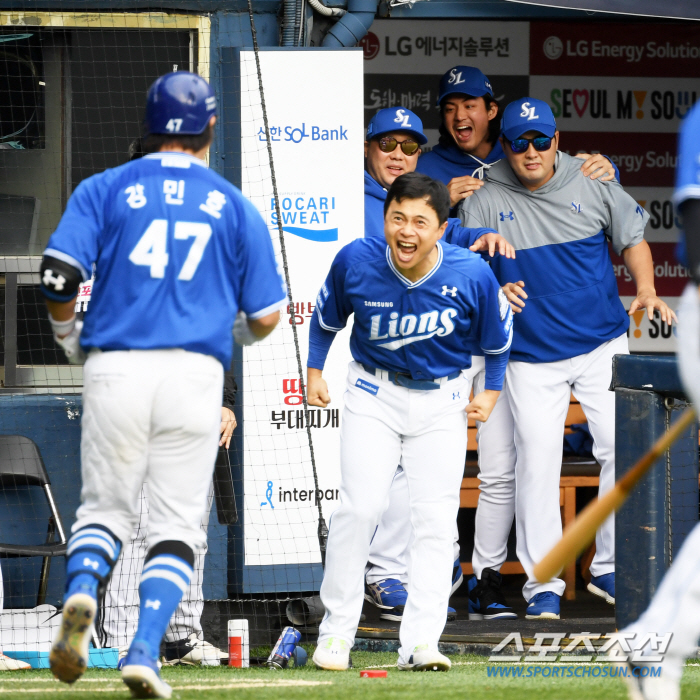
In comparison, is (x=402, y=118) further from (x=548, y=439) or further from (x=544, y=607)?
(x=544, y=607)

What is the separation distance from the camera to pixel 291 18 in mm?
5508

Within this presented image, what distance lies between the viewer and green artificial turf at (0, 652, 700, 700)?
10.8 ft

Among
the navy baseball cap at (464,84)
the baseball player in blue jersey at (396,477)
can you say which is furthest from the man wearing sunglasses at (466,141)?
the baseball player in blue jersey at (396,477)

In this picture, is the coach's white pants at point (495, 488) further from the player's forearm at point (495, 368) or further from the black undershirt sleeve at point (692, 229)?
the black undershirt sleeve at point (692, 229)

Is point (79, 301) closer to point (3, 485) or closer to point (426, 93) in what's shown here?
point (3, 485)

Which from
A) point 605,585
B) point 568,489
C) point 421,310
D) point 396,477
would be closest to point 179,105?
point 421,310

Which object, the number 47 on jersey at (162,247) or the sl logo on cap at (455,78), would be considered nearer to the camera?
the number 47 on jersey at (162,247)

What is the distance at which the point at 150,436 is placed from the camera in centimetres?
314

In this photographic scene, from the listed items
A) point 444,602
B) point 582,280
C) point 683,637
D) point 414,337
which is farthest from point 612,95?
point 683,637

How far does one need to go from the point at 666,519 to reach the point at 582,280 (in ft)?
4.80

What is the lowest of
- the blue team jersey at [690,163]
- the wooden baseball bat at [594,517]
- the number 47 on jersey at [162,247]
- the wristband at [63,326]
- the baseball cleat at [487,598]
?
the baseball cleat at [487,598]

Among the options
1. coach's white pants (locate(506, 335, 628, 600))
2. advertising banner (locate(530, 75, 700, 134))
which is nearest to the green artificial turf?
coach's white pants (locate(506, 335, 628, 600))

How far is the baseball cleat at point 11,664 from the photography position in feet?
14.5

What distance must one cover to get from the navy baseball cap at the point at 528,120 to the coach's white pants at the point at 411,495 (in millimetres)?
1491
